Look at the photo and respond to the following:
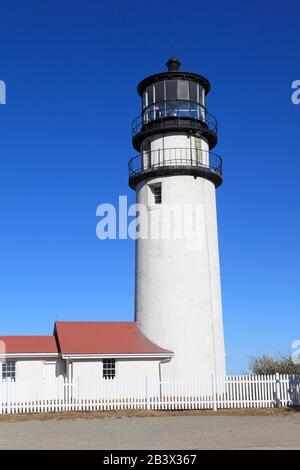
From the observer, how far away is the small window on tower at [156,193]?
2672 cm

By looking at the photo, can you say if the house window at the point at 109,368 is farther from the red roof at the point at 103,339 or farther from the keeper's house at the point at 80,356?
the red roof at the point at 103,339

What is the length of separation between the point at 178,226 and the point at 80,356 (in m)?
7.01

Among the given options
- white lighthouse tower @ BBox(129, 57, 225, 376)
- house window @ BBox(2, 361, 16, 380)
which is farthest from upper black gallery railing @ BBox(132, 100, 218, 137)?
house window @ BBox(2, 361, 16, 380)

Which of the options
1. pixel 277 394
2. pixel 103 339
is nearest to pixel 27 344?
pixel 103 339

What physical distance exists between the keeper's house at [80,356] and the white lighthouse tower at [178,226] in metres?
0.91

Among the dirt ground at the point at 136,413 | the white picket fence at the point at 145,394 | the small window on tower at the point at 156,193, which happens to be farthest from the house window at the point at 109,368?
the small window on tower at the point at 156,193

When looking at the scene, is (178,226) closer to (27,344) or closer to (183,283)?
(183,283)

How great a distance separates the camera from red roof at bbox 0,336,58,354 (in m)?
24.0

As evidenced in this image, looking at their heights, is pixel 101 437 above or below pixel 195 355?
below

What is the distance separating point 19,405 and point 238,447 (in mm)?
10978

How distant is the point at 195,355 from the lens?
2502cm

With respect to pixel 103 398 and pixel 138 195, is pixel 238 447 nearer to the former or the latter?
pixel 103 398

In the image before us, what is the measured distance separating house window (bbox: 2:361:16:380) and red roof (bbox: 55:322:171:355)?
209 cm
